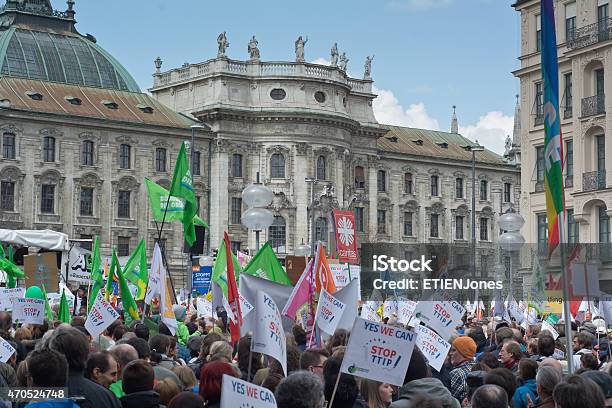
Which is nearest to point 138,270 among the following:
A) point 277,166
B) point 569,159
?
point 569,159

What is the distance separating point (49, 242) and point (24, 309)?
1862 cm

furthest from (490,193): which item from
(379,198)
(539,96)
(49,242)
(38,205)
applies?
(49,242)

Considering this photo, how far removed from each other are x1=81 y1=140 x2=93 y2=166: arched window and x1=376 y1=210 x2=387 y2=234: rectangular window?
22.3m

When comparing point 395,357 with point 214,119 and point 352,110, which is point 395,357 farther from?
point 352,110

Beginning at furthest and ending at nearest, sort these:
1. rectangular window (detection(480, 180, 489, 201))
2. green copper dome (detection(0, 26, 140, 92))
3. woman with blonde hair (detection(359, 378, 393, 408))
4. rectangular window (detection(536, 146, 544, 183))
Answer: rectangular window (detection(480, 180, 489, 201)) < green copper dome (detection(0, 26, 140, 92)) < rectangular window (detection(536, 146, 544, 183)) < woman with blonde hair (detection(359, 378, 393, 408))

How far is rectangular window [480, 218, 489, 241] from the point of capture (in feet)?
305

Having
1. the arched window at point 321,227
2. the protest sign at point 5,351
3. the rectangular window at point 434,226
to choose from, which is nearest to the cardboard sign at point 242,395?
the protest sign at point 5,351

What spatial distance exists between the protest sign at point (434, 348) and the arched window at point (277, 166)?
6656 centimetres

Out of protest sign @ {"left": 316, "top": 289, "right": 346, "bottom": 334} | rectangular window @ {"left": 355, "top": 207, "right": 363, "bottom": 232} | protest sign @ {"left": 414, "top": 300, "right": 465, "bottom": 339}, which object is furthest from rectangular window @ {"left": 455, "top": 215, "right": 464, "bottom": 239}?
protest sign @ {"left": 316, "top": 289, "right": 346, "bottom": 334}

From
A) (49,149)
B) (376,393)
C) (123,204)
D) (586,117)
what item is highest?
(49,149)

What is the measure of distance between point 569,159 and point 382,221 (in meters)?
45.2

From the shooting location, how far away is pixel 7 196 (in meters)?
69.2

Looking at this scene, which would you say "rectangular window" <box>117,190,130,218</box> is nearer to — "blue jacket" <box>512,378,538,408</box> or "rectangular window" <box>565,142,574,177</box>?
"rectangular window" <box>565,142,574,177</box>

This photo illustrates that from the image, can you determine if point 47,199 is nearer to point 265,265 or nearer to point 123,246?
point 123,246
